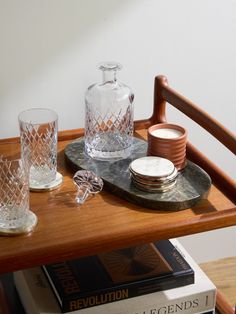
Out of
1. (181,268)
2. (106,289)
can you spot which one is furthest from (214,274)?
(106,289)

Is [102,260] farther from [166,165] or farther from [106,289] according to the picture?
[166,165]

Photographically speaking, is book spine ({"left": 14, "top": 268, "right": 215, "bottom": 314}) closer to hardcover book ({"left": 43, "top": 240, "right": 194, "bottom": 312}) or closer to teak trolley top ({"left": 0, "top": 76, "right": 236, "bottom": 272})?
hardcover book ({"left": 43, "top": 240, "right": 194, "bottom": 312})

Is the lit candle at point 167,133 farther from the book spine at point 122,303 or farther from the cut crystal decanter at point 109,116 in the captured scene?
the book spine at point 122,303

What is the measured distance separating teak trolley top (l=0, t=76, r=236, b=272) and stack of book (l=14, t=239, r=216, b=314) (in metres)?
0.17

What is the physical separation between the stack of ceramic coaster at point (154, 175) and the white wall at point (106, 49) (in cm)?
33

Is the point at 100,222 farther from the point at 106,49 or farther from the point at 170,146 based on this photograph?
the point at 106,49

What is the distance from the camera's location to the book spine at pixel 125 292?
0.92 meters

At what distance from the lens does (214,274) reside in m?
1.44

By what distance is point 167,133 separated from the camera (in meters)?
0.94

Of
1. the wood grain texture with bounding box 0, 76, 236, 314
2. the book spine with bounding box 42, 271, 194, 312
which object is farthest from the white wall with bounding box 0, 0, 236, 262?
the book spine with bounding box 42, 271, 194, 312

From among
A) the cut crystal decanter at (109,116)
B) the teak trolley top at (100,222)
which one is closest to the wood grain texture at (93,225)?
the teak trolley top at (100,222)

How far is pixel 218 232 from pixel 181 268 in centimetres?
49

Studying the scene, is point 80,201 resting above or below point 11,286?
above

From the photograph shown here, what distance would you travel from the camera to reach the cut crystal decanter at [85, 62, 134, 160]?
0.96m
